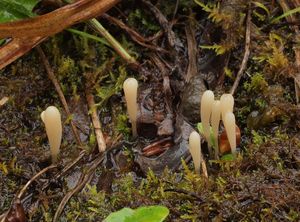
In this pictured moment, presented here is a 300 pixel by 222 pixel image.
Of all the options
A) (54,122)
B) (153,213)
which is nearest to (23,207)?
(54,122)

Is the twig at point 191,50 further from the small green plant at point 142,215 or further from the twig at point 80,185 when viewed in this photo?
the small green plant at point 142,215

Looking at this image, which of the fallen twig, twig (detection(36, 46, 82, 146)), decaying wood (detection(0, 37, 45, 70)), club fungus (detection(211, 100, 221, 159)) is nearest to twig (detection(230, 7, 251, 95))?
the fallen twig

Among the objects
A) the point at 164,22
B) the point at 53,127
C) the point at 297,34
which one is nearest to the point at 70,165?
the point at 53,127

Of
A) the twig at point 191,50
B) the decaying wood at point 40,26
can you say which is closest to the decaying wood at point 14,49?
the decaying wood at point 40,26

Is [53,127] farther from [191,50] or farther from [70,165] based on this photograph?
[191,50]

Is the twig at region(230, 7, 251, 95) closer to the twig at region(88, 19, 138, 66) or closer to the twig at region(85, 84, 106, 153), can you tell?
the twig at region(88, 19, 138, 66)
